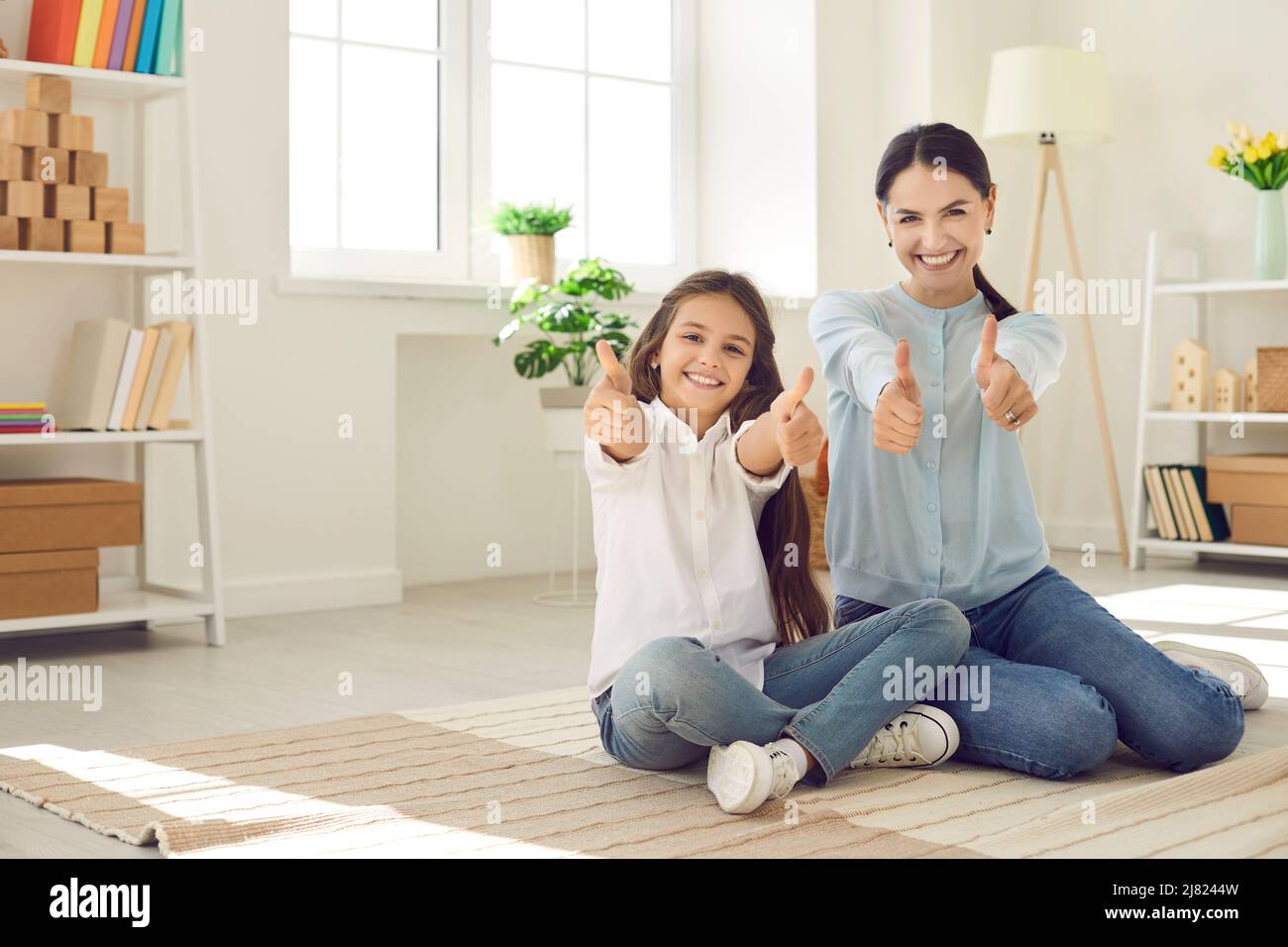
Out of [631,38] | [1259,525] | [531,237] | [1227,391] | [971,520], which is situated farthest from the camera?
[631,38]

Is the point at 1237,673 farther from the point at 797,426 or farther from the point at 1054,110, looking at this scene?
the point at 1054,110

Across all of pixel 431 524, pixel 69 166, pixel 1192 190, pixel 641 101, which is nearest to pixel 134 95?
pixel 69 166

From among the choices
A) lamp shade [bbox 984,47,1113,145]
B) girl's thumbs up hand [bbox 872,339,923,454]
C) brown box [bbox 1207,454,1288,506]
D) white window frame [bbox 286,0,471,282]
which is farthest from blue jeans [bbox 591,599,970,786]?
lamp shade [bbox 984,47,1113,145]

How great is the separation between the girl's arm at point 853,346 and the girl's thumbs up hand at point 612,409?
0.29 meters

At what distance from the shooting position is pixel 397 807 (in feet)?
5.80

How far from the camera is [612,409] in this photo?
183 centimetres

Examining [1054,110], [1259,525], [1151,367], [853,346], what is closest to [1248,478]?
[1259,525]

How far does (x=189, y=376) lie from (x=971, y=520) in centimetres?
187

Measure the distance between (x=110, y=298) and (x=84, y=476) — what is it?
0.39 m

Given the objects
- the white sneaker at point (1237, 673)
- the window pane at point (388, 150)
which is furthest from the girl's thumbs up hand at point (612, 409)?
the window pane at point (388, 150)

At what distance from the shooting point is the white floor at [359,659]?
7.40 feet

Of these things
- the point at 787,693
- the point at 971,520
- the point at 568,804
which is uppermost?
the point at 971,520

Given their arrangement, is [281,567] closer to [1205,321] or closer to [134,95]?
[134,95]

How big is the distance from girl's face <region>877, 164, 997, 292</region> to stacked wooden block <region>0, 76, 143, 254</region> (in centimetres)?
168
